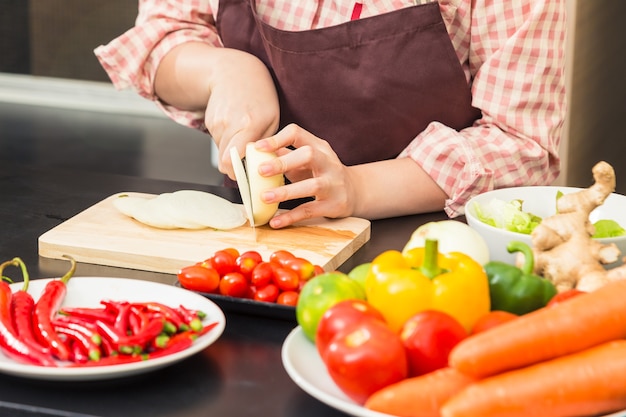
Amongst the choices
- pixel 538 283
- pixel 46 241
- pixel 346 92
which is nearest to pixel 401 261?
pixel 538 283

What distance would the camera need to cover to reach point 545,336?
82cm

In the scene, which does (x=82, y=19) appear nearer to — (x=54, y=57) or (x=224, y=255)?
(x=54, y=57)

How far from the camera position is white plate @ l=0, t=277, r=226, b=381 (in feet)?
2.97

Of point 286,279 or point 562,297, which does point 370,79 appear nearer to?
point 286,279

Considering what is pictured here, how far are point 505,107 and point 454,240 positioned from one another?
621 millimetres

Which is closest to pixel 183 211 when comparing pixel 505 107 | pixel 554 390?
pixel 505 107

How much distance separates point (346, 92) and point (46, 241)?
24.1 inches

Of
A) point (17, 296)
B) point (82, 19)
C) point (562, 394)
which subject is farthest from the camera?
point (82, 19)

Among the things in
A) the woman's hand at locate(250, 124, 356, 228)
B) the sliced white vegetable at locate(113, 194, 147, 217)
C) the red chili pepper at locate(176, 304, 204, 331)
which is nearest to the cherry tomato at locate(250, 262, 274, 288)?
the red chili pepper at locate(176, 304, 204, 331)

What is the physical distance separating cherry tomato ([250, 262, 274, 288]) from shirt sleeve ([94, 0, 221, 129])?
826mm

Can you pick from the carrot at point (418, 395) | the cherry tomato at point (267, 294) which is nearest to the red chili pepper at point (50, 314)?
the cherry tomato at point (267, 294)

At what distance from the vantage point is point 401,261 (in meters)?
0.97

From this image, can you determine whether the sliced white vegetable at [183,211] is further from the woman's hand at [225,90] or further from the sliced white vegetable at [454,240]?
the sliced white vegetable at [454,240]

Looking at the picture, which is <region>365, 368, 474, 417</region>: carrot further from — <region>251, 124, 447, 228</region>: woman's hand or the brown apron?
the brown apron
